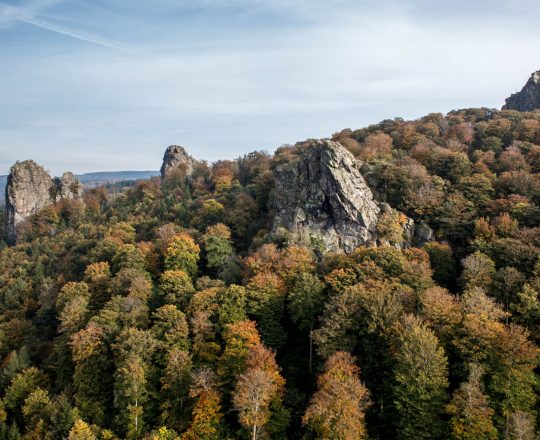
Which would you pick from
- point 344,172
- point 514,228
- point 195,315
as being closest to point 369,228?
point 344,172

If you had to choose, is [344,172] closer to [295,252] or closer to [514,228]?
[295,252]

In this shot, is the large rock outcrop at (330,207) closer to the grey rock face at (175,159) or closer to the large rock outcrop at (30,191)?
the grey rock face at (175,159)

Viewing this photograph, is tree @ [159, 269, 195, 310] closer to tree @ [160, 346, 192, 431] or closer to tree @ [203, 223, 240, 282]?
tree @ [203, 223, 240, 282]

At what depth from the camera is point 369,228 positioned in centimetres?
6656

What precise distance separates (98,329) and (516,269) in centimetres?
4957

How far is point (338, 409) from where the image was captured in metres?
34.3

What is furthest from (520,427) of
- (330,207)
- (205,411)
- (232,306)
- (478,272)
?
(330,207)

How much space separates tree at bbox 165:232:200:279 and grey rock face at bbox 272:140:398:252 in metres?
14.0

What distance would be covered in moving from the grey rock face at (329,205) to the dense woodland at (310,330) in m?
2.99

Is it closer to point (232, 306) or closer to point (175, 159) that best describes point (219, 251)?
point (232, 306)

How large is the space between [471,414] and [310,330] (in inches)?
800

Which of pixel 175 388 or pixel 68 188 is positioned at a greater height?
pixel 68 188

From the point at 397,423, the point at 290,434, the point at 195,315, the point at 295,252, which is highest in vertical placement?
the point at 295,252

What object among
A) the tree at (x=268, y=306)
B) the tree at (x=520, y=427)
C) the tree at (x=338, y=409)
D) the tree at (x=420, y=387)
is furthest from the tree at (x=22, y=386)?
the tree at (x=520, y=427)
